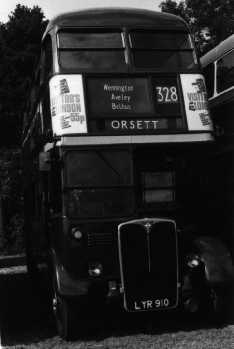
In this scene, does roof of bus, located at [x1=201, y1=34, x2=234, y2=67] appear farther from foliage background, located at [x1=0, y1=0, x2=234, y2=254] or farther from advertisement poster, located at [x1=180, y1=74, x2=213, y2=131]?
foliage background, located at [x1=0, y1=0, x2=234, y2=254]

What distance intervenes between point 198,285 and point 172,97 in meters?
2.80

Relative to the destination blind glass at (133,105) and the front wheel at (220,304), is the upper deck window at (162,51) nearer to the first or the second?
Result: the destination blind glass at (133,105)

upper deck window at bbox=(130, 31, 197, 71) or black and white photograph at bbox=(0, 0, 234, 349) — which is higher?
upper deck window at bbox=(130, 31, 197, 71)

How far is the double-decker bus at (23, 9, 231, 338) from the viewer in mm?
9945

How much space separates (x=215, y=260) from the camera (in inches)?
394

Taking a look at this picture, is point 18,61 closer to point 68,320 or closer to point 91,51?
point 91,51

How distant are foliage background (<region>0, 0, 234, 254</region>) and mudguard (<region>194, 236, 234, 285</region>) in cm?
992

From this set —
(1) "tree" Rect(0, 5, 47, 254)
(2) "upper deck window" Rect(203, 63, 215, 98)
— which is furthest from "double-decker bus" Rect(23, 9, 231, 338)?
(1) "tree" Rect(0, 5, 47, 254)

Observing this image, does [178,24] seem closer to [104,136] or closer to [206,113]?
[206,113]

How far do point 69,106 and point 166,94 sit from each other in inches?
56.7

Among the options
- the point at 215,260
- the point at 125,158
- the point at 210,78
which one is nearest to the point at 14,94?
the point at 210,78

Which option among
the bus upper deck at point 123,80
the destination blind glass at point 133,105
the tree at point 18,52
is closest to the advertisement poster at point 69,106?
the bus upper deck at point 123,80

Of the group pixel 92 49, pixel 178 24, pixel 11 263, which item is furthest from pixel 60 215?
pixel 11 263

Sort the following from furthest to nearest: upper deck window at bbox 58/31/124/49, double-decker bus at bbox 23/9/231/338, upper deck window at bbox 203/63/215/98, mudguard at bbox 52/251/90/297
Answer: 1. upper deck window at bbox 203/63/215/98
2. upper deck window at bbox 58/31/124/49
3. double-decker bus at bbox 23/9/231/338
4. mudguard at bbox 52/251/90/297
